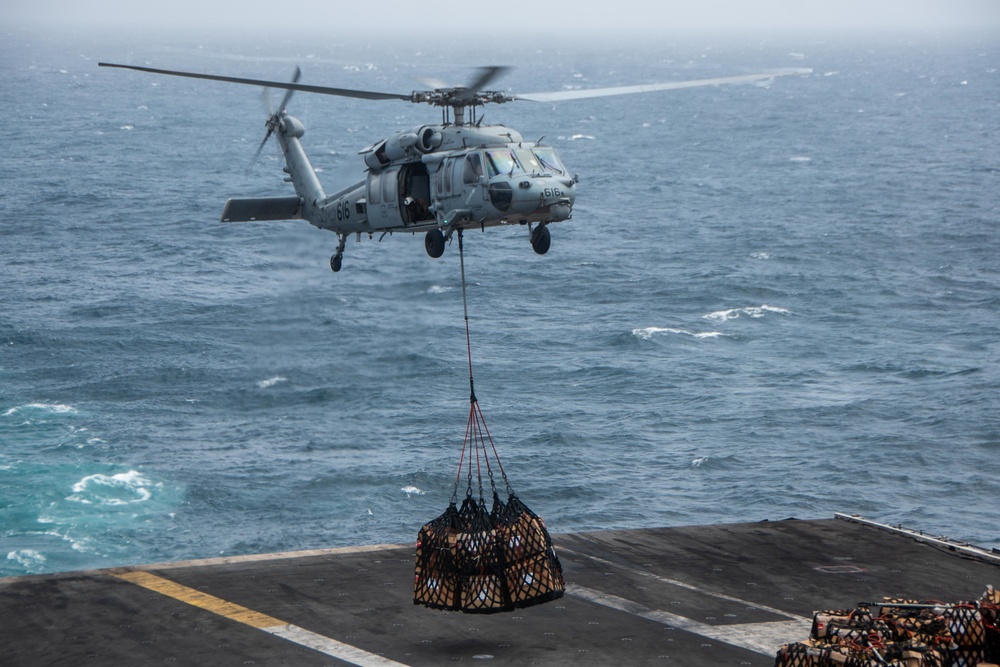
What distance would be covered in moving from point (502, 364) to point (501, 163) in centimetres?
4139

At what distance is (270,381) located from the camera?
65.6m

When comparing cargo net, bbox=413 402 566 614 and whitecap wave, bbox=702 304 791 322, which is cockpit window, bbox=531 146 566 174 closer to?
cargo net, bbox=413 402 566 614

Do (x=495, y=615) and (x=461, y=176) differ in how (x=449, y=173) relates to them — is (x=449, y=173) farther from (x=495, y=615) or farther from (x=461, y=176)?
(x=495, y=615)

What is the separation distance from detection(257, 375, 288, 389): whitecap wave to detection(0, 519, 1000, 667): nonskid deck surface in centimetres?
3423

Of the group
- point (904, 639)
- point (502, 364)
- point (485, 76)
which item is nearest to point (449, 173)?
point (485, 76)

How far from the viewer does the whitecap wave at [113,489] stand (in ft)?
171

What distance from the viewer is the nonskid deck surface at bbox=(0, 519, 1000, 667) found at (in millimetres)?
24359

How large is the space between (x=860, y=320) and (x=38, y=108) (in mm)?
131981

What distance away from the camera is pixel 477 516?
22.8m

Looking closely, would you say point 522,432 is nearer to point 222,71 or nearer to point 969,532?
point 969,532

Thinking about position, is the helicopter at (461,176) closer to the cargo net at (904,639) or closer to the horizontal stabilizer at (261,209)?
the horizontal stabilizer at (261,209)

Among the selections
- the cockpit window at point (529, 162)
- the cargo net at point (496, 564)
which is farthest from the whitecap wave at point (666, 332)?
the cargo net at point (496, 564)

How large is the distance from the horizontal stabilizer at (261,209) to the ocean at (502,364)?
248 centimetres

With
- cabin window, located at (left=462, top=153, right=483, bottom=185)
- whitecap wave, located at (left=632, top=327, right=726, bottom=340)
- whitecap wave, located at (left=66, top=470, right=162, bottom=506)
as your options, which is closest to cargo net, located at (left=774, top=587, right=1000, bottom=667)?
cabin window, located at (left=462, top=153, right=483, bottom=185)
